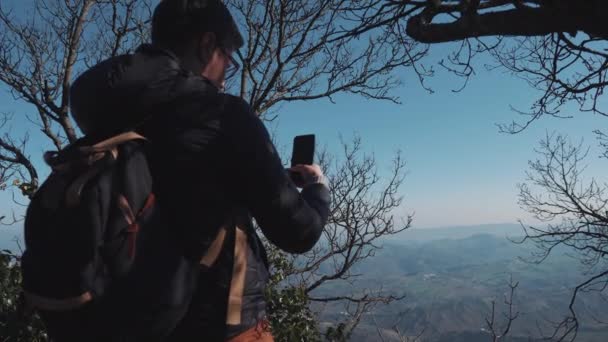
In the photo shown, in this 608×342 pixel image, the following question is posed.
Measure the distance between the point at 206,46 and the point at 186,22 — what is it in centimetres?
9

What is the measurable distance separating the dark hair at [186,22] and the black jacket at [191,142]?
0.13 m

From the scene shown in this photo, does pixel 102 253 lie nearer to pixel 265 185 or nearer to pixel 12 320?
pixel 265 185

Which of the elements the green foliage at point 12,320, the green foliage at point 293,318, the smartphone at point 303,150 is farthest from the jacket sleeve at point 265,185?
the green foliage at point 293,318

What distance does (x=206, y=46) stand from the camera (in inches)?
49.5

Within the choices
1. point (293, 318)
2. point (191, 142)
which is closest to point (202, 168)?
point (191, 142)

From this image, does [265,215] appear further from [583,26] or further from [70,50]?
[70,50]

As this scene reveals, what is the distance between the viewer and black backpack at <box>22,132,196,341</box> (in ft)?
2.95

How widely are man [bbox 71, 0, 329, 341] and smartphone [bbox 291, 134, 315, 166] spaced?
0.41 meters

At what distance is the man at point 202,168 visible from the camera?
106cm

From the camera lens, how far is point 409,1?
3.45 m

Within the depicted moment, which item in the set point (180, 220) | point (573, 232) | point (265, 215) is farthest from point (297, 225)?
point (573, 232)

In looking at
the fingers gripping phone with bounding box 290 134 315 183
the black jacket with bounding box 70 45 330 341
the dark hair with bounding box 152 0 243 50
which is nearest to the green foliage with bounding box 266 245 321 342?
the fingers gripping phone with bounding box 290 134 315 183

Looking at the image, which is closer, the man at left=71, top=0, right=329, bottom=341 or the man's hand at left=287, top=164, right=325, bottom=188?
the man at left=71, top=0, right=329, bottom=341

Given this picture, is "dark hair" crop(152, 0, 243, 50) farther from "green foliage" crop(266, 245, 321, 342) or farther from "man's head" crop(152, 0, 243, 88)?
"green foliage" crop(266, 245, 321, 342)
